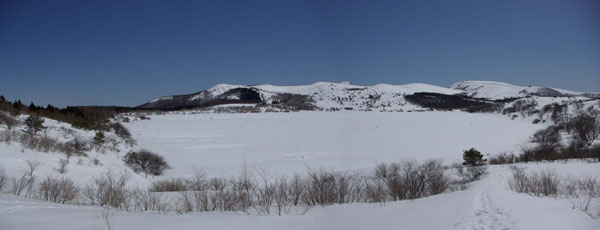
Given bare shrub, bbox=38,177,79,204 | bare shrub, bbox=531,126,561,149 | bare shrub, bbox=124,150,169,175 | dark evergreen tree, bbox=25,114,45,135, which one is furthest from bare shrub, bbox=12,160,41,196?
bare shrub, bbox=531,126,561,149

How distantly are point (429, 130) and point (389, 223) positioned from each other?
56.4 metres

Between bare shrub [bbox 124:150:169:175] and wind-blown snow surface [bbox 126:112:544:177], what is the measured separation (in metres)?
1.15

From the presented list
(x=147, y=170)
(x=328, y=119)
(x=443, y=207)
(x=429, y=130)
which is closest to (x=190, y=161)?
(x=147, y=170)

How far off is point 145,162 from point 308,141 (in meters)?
24.2

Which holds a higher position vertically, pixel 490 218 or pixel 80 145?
pixel 490 218

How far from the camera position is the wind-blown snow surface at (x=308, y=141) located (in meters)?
31.7

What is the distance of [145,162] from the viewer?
979 inches

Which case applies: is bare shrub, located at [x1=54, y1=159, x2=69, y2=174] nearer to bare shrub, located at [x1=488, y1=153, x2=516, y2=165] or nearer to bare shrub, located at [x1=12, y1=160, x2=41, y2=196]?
bare shrub, located at [x1=12, y1=160, x2=41, y2=196]

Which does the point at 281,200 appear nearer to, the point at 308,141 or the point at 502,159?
the point at 308,141

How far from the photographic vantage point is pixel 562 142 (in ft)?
139

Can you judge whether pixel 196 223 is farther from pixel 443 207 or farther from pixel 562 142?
pixel 562 142

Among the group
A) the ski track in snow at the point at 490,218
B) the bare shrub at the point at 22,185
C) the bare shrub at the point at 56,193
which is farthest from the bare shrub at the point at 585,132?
the bare shrub at the point at 22,185

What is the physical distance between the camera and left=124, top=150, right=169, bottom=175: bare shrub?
943 inches

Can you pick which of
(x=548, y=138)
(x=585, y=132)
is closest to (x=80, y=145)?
(x=548, y=138)
